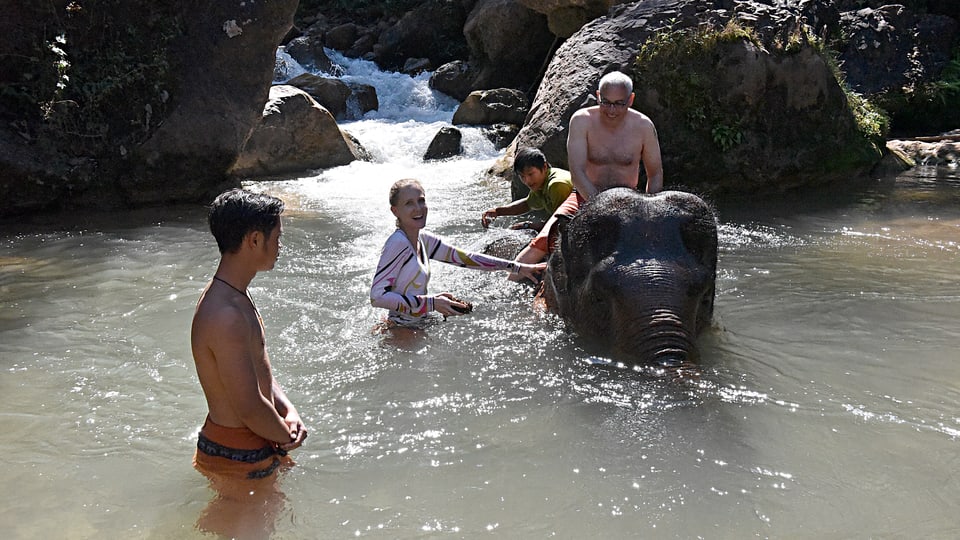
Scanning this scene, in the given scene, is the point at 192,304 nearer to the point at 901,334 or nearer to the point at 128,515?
the point at 128,515

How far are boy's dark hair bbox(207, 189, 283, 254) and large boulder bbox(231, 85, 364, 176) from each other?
10640mm

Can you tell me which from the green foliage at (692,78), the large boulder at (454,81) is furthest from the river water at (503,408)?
the large boulder at (454,81)

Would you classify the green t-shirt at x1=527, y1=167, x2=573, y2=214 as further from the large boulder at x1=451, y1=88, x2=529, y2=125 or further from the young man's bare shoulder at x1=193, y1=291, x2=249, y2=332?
the large boulder at x1=451, y1=88, x2=529, y2=125

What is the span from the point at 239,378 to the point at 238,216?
0.59 meters

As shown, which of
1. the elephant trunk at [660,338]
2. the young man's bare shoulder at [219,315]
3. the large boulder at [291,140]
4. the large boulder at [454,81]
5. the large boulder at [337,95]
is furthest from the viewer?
the large boulder at [454,81]

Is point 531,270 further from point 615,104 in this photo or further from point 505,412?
point 505,412

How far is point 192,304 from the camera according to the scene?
6484 millimetres

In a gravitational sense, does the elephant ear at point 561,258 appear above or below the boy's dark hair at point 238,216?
below

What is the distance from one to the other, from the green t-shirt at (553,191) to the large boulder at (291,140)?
7468 mm

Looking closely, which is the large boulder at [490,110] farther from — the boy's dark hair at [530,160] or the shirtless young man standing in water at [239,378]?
the shirtless young man standing in water at [239,378]

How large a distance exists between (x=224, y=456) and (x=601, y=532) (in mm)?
1481

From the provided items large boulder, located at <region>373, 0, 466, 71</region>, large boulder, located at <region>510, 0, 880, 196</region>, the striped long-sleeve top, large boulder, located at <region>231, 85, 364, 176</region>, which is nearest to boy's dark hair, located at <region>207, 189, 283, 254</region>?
the striped long-sleeve top

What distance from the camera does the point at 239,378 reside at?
2973mm

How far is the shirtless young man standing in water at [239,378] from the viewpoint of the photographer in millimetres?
2973
